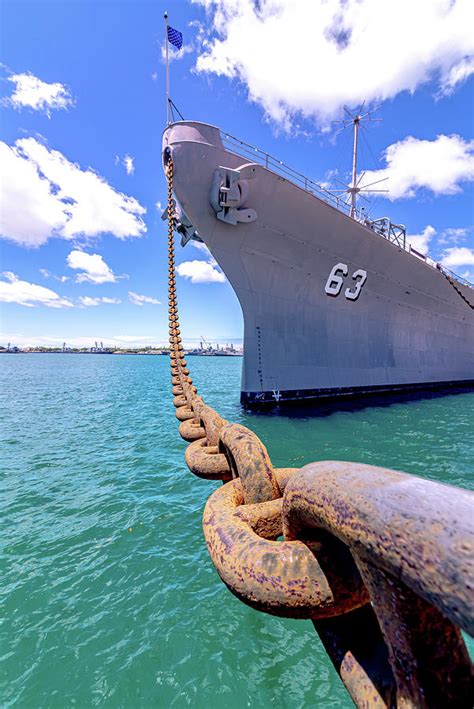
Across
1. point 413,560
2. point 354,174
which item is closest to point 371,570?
point 413,560

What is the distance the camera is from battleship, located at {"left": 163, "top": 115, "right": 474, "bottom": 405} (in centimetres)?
991

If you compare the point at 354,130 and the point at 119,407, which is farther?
the point at 354,130

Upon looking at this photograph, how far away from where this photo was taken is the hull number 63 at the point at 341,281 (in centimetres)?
1216

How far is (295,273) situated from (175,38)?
25.4 feet

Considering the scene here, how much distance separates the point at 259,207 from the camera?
34.3 feet

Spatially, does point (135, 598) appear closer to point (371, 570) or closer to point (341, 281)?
point (371, 570)

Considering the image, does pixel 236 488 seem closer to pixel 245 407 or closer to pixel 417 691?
pixel 417 691

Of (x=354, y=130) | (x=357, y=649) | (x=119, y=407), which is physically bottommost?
(x=119, y=407)

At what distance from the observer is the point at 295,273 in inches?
456

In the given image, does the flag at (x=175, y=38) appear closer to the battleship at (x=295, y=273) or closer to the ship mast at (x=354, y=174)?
the battleship at (x=295, y=273)

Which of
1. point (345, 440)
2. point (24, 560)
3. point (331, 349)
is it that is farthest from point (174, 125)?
point (24, 560)

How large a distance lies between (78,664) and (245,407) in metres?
9.39

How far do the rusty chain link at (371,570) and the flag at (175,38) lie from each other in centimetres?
1234

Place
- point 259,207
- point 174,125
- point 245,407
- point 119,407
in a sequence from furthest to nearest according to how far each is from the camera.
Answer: point 119,407 → point 245,407 → point 259,207 → point 174,125
